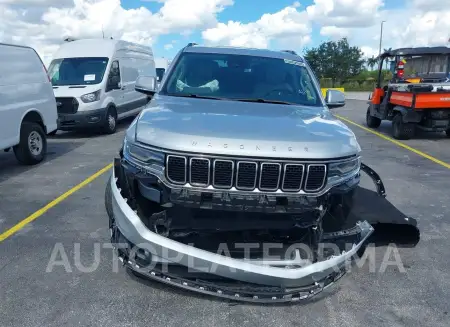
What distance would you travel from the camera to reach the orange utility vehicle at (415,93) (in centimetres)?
1073

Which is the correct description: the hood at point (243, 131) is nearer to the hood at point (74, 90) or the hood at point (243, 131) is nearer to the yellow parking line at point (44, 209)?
the yellow parking line at point (44, 209)

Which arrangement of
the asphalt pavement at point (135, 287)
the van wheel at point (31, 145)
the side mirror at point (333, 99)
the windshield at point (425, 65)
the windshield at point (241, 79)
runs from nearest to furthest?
the asphalt pavement at point (135, 287) < the windshield at point (241, 79) < the side mirror at point (333, 99) < the van wheel at point (31, 145) < the windshield at point (425, 65)

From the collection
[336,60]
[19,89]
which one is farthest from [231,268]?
[336,60]

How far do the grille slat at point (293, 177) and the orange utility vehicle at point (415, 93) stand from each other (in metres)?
9.06

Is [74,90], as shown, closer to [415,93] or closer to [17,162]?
[17,162]

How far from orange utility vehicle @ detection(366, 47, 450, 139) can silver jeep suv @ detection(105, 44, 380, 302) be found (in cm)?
853

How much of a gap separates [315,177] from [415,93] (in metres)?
9.02

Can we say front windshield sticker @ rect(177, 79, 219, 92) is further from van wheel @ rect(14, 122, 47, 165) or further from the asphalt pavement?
van wheel @ rect(14, 122, 47, 165)

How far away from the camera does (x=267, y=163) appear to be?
9.47 feet

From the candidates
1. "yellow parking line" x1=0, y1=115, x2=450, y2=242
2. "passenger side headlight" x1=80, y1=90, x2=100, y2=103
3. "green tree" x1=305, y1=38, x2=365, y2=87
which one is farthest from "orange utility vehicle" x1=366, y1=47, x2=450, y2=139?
"green tree" x1=305, y1=38, x2=365, y2=87

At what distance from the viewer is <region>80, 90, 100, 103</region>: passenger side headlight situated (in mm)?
11320

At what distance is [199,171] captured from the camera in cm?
291

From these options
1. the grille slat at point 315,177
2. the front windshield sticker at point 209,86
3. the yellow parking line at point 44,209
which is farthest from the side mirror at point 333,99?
the yellow parking line at point 44,209

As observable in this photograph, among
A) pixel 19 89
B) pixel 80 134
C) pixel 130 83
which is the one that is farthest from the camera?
pixel 130 83
